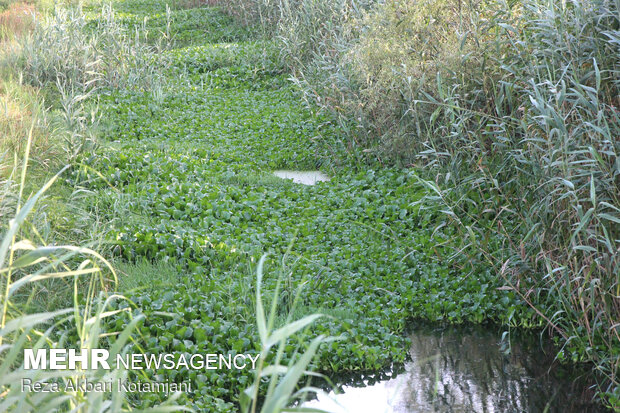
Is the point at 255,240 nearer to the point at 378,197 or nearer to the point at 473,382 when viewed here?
the point at 378,197

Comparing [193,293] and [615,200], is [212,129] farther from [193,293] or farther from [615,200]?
[615,200]

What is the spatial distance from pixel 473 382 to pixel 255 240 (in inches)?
88.0

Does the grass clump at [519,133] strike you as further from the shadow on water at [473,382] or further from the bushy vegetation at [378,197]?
the shadow on water at [473,382]

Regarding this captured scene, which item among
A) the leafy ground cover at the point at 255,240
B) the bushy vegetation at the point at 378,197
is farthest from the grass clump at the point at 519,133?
the leafy ground cover at the point at 255,240

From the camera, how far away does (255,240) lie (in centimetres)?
551

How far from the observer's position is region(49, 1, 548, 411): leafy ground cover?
13.7ft

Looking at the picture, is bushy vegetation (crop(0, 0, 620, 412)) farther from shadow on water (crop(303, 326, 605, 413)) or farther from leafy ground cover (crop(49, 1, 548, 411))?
shadow on water (crop(303, 326, 605, 413))

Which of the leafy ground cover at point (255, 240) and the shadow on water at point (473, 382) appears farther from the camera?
the leafy ground cover at point (255, 240)

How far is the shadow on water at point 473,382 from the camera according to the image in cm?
378

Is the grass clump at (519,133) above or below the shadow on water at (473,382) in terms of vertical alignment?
above

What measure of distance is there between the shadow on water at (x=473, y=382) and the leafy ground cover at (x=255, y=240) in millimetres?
167

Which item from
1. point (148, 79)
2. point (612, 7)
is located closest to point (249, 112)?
point (148, 79)

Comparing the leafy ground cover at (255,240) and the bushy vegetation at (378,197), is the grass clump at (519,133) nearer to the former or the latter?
the bushy vegetation at (378,197)

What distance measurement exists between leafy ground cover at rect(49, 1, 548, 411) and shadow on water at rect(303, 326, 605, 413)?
17cm
